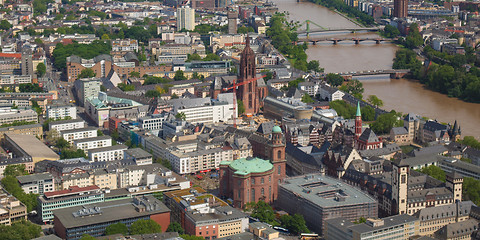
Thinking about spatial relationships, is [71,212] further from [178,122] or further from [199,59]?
[199,59]

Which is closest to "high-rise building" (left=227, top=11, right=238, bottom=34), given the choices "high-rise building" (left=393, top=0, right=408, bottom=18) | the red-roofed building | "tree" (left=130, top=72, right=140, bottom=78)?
"high-rise building" (left=393, top=0, right=408, bottom=18)

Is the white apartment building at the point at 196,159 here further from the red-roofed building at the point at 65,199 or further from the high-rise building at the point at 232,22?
the high-rise building at the point at 232,22

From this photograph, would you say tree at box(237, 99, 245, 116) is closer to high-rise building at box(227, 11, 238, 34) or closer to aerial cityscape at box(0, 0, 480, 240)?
aerial cityscape at box(0, 0, 480, 240)

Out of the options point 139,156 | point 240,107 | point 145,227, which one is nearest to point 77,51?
point 240,107

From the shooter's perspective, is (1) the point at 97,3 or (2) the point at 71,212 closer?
(2) the point at 71,212

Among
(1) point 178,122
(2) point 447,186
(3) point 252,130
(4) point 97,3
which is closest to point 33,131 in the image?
(1) point 178,122

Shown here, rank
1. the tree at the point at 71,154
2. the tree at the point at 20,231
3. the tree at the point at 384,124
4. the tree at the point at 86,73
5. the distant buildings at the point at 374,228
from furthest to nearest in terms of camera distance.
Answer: the tree at the point at 86,73
the tree at the point at 384,124
the tree at the point at 71,154
the tree at the point at 20,231
the distant buildings at the point at 374,228

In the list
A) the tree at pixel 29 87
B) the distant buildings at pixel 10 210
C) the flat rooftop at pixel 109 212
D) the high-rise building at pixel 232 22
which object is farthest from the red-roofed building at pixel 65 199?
the high-rise building at pixel 232 22
